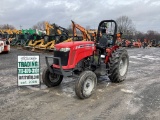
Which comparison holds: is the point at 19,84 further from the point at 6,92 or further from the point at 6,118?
the point at 6,118

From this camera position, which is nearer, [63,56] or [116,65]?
[63,56]

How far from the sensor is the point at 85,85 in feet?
18.1

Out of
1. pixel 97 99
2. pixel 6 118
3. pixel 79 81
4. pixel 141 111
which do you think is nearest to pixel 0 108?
pixel 6 118

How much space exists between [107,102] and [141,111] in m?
0.88

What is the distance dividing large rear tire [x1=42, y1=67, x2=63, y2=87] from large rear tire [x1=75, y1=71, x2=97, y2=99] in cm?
137

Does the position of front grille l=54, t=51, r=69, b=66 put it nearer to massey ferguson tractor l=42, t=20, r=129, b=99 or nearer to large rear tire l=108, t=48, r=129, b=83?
massey ferguson tractor l=42, t=20, r=129, b=99

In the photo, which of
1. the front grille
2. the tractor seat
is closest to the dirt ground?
the front grille

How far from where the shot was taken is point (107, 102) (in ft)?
17.5

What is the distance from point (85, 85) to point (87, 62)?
1054mm

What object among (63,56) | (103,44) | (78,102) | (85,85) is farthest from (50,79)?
(103,44)

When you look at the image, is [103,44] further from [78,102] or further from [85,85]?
[78,102]

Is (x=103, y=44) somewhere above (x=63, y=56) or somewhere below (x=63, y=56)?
above

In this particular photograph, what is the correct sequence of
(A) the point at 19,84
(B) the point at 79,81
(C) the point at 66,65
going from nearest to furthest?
1. (B) the point at 79,81
2. (C) the point at 66,65
3. (A) the point at 19,84

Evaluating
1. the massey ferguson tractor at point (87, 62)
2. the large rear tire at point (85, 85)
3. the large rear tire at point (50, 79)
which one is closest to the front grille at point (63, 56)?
the massey ferguson tractor at point (87, 62)
